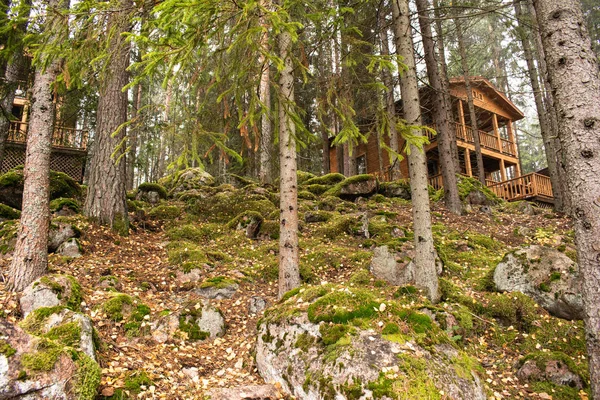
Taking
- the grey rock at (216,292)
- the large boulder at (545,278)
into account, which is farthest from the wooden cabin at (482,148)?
the grey rock at (216,292)

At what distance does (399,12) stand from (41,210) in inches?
269

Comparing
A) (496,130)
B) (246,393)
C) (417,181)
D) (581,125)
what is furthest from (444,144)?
(496,130)

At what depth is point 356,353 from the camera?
3.18 meters

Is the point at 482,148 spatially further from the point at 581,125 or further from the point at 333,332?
the point at 333,332

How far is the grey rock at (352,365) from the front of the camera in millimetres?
3006

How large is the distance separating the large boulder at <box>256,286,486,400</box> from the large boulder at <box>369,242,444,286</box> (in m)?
2.49

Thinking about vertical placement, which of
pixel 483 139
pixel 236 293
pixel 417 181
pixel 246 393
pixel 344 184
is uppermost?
pixel 483 139

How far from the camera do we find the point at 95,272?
5875 mm

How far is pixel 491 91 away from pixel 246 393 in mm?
24643

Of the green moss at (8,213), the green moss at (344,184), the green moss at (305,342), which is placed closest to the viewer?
the green moss at (305,342)

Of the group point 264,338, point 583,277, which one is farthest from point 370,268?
point 583,277

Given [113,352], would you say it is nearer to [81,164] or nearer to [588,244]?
[588,244]

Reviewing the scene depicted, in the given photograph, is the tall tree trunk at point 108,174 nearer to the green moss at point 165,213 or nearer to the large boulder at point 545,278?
the green moss at point 165,213

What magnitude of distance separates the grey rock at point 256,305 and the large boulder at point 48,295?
92.8 inches
